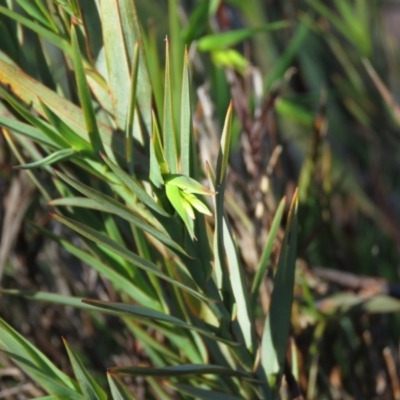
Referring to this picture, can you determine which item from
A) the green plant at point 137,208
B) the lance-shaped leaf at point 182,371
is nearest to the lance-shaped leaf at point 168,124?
the green plant at point 137,208

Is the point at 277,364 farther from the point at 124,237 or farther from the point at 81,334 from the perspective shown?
the point at 81,334

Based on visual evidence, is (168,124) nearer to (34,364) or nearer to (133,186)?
(133,186)

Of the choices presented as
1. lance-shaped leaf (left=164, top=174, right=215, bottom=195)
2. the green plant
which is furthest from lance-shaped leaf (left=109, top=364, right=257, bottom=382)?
lance-shaped leaf (left=164, top=174, right=215, bottom=195)

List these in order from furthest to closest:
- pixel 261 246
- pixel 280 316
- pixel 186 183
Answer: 1. pixel 261 246
2. pixel 280 316
3. pixel 186 183

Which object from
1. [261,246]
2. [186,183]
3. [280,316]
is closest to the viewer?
[186,183]

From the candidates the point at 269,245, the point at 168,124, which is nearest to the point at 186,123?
the point at 168,124

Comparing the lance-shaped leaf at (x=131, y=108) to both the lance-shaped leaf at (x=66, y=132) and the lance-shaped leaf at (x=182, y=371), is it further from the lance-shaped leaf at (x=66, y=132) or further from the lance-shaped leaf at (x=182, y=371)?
the lance-shaped leaf at (x=182, y=371)

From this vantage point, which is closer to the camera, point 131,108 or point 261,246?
point 131,108

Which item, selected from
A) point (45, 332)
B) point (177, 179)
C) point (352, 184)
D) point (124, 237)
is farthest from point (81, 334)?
point (352, 184)

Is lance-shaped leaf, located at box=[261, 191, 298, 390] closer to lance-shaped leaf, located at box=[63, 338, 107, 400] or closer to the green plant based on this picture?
the green plant
